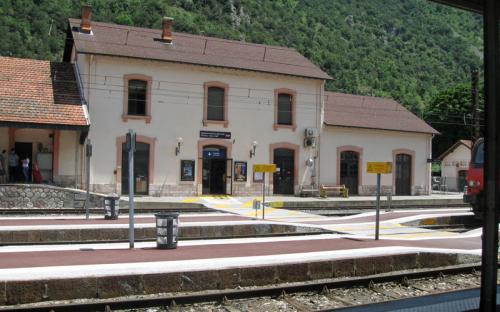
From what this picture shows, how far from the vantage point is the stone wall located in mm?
24172

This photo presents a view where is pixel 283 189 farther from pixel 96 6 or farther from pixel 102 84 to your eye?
pixel 96 6

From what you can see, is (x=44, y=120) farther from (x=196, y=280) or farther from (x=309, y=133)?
(x=196, y=280)

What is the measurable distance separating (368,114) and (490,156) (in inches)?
1309

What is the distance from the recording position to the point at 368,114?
38.4 metres

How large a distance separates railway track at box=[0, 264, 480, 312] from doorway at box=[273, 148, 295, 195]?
72.0 ft

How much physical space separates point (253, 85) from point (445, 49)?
86927 mm

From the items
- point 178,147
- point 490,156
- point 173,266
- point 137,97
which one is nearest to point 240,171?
point 178,147

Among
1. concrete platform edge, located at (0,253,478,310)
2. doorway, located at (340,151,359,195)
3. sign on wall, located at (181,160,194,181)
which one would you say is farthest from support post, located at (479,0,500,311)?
doorway, located at (340,151,359,195)

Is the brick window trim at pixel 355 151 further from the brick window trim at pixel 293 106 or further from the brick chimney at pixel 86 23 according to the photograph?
the brick chimney at pixel 86 23

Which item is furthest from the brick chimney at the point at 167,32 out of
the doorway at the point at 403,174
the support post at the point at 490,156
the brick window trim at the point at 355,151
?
the support post at the point at 490,156

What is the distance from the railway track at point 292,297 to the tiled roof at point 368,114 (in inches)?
945

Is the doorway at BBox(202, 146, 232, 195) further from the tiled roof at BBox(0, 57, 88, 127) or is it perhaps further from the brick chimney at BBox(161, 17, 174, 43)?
the tiled roof at BBox(0, 57, 88, 127)

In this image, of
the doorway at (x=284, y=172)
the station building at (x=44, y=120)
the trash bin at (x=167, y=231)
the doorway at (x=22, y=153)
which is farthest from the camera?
the doorway at (x=284, y=172)

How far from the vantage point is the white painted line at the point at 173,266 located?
908cm
